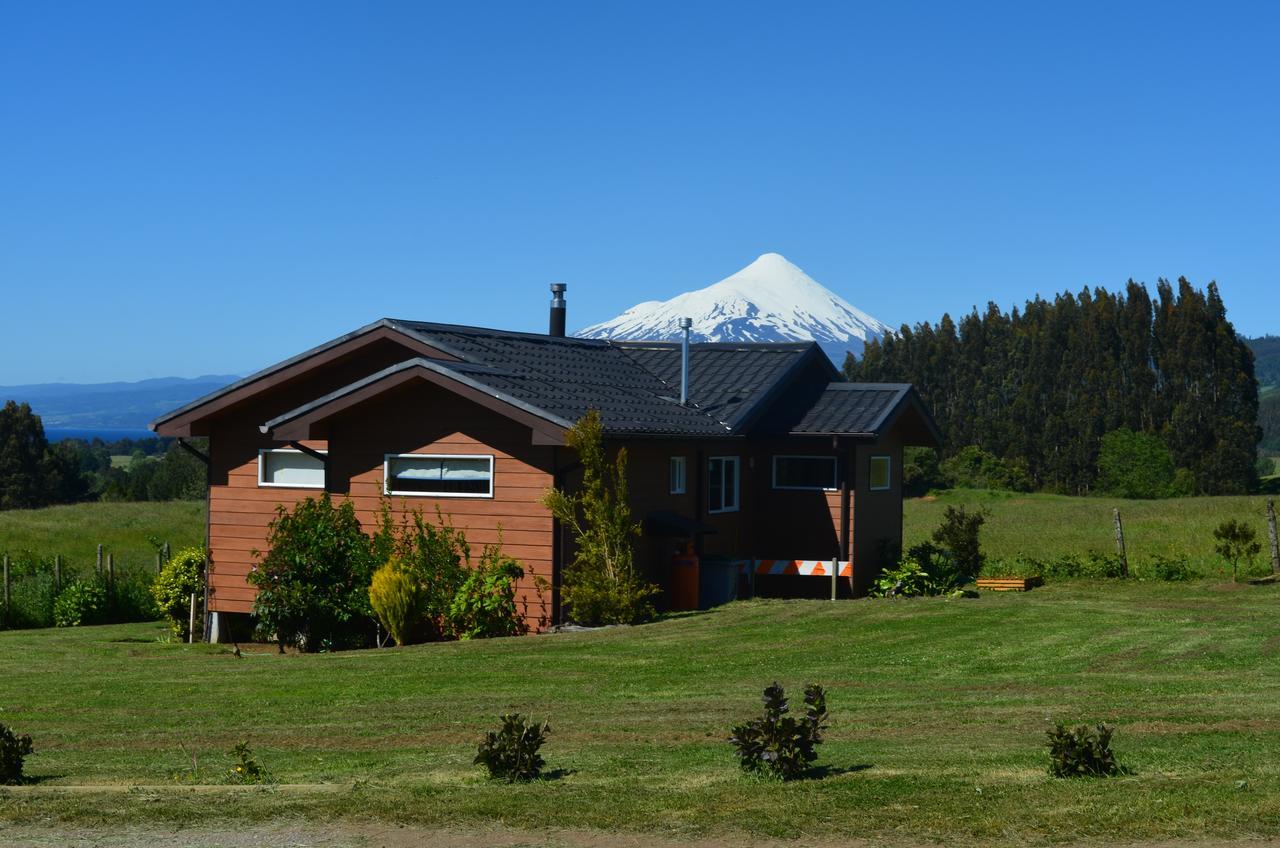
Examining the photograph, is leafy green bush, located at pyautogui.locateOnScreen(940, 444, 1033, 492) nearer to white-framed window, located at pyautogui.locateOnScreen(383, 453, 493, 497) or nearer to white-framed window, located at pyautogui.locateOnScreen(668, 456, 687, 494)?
white-framed window, located at pyautogui.locateOnScreen(668, 456, 687, 494)

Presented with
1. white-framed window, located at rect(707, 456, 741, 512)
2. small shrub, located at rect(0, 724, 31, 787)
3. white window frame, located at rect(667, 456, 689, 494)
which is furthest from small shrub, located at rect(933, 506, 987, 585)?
small shrub, located at rect(0, 724, 31, 787)

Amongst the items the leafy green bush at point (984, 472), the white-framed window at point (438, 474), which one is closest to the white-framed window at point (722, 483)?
the white-framed window at point (438, 474)

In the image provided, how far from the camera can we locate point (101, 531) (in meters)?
50.2

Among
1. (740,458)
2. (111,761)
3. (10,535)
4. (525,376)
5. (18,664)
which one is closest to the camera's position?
(111,761)

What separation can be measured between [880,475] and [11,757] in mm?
22605

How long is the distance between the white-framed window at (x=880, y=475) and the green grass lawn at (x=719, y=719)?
6316 millimetres

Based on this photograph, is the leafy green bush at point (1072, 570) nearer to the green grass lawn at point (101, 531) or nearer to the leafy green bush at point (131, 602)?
the leafy green bush at point (131, 602)

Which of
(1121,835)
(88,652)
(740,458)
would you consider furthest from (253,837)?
(740,458)

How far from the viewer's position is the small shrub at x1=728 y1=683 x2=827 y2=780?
10.5m

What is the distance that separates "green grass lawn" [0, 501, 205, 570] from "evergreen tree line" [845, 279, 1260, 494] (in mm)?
47848

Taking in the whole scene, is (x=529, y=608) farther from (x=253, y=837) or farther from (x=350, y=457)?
(x=253, y=837)

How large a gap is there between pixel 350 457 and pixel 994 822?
1743cm

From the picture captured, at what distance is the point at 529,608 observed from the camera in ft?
77.3

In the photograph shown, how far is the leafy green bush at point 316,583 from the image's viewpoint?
926 inches
